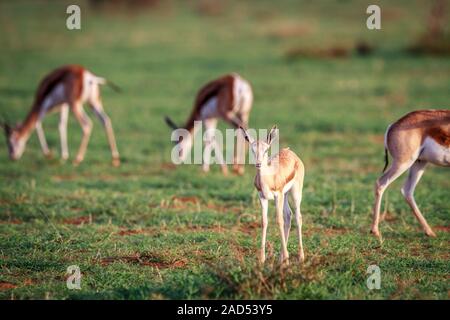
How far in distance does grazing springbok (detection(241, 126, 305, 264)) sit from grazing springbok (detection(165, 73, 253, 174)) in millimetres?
4475

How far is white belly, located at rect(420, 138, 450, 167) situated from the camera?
22.7 ft

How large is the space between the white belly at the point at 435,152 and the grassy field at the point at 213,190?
801 millimetres

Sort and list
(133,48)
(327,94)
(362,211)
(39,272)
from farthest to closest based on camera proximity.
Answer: (133,48), (327,94), (362,211), (39,272)

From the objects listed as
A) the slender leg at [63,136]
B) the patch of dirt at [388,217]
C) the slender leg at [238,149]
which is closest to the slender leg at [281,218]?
the patch of dirt at [388,217]

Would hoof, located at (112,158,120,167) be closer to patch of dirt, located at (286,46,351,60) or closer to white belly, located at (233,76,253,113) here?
white belly, located at (233,76,253,113)

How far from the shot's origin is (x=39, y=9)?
34.4 metres

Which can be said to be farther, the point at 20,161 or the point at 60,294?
the point at 20,161

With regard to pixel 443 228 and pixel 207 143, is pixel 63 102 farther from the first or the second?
pixel 443 228

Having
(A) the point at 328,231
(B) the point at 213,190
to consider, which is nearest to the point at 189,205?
(B) the point at 213,190

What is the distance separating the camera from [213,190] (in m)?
8.93

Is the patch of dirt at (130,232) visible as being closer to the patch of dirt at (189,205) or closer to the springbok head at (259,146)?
the patch of dirt at (189,205)

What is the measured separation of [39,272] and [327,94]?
1125 centimetres
